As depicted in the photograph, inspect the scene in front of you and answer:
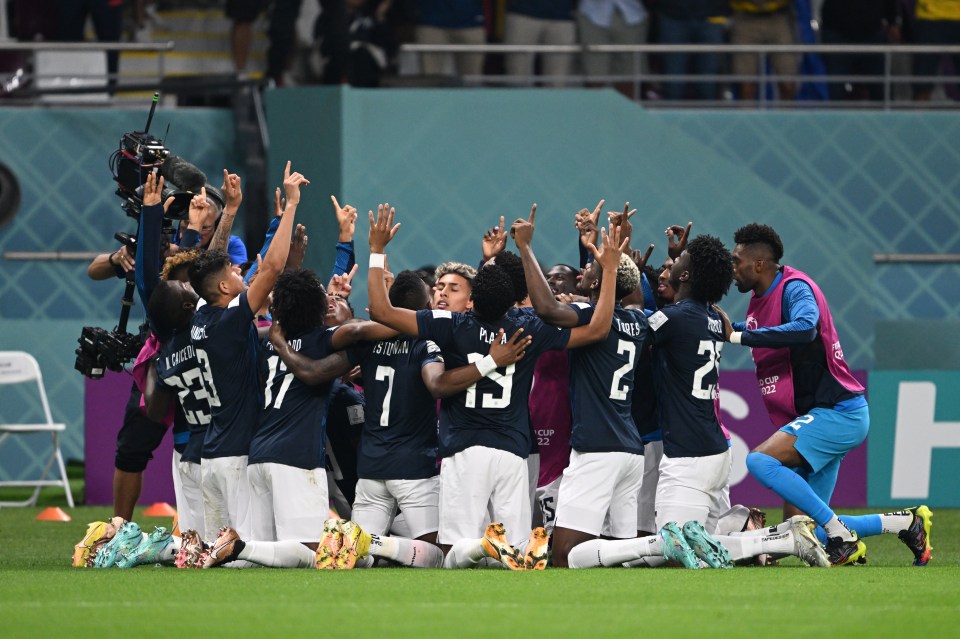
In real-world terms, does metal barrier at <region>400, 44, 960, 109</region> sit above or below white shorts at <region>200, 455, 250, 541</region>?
above

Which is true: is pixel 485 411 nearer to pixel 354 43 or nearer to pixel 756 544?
pixel 756 544

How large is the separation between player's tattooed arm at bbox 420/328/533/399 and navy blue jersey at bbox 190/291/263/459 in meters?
1.22

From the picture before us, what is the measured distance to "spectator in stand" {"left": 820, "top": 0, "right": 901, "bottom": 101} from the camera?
687 inches

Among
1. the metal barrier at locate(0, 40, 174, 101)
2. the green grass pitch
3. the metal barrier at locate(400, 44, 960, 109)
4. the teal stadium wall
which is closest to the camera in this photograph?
the green grass pitch

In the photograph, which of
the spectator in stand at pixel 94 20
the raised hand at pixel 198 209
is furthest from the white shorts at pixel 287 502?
the spectator in stand at pixel 94 20

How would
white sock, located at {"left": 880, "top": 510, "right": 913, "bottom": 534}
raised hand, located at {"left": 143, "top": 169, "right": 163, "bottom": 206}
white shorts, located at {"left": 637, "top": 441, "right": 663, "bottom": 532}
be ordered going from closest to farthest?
white sock, located at {"left": 880, "top": 510, "right": 913, "bottom": 534} < raised hand, located at {"left": 143, "top": 169, "right": 163, "bottom": 206} < white shorts, located at {"left": 637, "top": 441, "right": 663, "bottom": 532}

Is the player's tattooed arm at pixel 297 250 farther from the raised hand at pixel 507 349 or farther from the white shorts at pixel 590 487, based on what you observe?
the white shorts at pixel 590 487

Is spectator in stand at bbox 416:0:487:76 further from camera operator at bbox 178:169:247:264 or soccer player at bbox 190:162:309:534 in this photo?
soccer player at bbox 190:162:309:534

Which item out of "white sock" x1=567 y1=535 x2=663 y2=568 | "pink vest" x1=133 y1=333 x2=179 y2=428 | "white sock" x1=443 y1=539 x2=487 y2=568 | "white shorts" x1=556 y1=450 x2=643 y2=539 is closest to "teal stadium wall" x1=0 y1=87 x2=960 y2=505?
"pink vest" x1=133 y1=333 x2=179 y2=428

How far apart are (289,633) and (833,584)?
3.13m

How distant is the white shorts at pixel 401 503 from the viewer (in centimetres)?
904

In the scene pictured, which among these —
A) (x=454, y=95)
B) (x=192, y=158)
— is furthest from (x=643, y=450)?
(x=192, y=158)

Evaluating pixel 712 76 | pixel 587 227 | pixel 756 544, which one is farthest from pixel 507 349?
pixel 712 76

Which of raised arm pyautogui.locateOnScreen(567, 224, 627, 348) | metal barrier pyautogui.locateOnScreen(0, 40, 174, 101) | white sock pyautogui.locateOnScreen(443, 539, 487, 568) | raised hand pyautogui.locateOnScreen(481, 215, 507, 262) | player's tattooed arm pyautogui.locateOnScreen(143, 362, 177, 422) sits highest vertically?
metal barrier pyautogui.locateOnScreen(0, 40, 174, 101)
